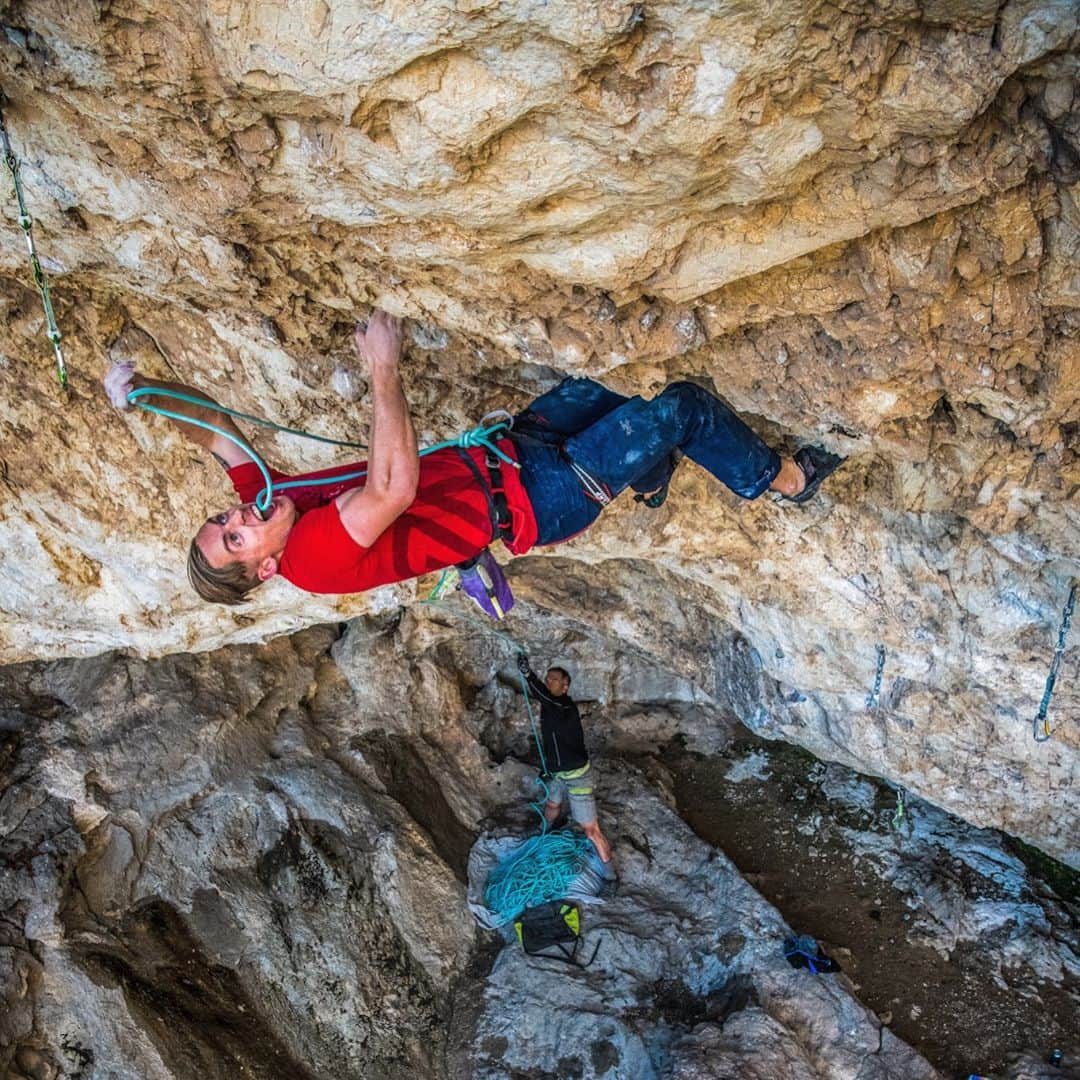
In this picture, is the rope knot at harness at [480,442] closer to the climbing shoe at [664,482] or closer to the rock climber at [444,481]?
the rock climber at [444,481]

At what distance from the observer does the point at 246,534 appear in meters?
2.56

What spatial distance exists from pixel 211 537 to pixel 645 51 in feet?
5.73

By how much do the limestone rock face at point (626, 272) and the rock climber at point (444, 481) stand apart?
0.17 m

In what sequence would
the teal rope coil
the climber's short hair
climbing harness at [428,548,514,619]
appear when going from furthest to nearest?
the teal rope coil
climbing harness at [428,548,514,619]
the climber's short hair

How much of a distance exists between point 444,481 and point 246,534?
24.0 inches

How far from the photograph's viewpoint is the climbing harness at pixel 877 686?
434cm

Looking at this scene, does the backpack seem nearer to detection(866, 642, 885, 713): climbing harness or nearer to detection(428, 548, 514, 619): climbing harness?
detection(866, 642, 885, 713): climbing harness

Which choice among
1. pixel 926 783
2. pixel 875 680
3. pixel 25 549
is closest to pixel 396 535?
pixel 25 549

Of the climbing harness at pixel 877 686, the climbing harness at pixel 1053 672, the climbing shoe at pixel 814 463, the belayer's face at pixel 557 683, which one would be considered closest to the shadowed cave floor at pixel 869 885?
the belayer's face at pixel 557 683

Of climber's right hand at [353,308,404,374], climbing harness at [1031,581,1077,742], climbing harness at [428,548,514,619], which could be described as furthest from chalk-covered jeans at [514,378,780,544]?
climbing harness at [1031,581,1077,742]

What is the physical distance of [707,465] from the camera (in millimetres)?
3080

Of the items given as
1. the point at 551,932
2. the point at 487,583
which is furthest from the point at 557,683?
the point at 487,583

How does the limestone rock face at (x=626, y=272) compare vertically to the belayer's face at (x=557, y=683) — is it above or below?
below

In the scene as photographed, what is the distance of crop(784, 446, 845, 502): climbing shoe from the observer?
3303 mm
